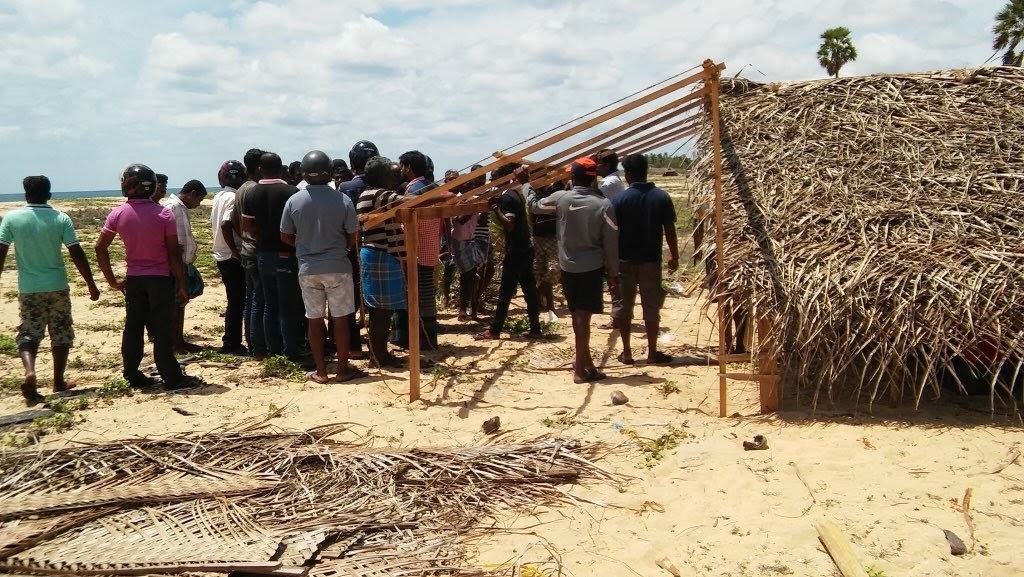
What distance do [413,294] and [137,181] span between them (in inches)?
94.1

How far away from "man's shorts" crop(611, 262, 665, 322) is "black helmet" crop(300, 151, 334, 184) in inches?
109

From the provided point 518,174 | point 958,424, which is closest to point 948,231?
point 958,424

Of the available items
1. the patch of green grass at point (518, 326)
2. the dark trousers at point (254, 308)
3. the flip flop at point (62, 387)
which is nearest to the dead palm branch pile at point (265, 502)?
the flip flop at point (62, 387)

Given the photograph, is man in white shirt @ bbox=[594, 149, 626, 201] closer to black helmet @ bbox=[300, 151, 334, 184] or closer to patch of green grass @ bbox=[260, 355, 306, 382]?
black helmet @ bbox=[300, 151, 334, 184]

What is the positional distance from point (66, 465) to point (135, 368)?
80.1 inches

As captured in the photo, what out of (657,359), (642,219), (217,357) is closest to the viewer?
(642,219)

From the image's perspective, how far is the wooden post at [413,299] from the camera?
18.5ft

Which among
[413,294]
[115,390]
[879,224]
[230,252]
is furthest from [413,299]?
[879,224]

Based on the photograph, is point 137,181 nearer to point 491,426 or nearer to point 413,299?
point 413,299

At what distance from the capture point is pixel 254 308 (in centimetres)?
700

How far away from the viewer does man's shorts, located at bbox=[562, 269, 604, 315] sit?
6180 millimetres

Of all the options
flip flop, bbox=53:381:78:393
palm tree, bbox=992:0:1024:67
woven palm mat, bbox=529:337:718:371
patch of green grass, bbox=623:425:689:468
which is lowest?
patch of green grass, bbox=623:425:689:468

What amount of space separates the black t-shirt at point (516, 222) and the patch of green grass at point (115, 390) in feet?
12.5

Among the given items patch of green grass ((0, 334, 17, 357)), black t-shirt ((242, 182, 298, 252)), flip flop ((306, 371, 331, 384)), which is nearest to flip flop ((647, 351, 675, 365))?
flip flop ((306, 371, 331, 384))
